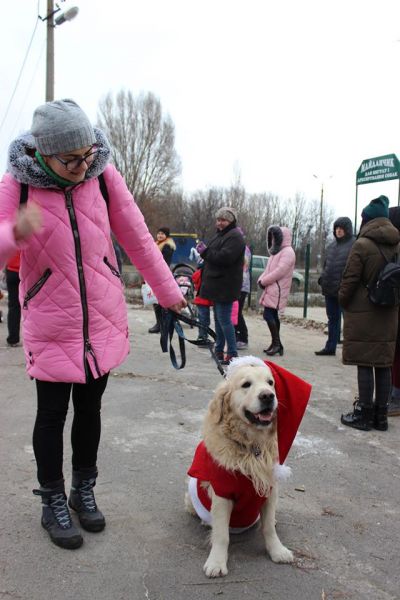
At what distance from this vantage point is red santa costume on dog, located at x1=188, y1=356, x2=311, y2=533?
8.09ft

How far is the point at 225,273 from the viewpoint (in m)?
6.75

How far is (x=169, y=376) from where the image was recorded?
6047mm

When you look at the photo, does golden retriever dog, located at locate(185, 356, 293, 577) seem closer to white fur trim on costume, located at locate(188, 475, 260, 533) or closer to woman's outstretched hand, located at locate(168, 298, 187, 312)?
white fur trim on costume, located at locate(188, 475, 260, 533)

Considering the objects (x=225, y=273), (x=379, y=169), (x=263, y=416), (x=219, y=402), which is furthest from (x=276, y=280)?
(x=263, y=416)

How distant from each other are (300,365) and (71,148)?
208 inches

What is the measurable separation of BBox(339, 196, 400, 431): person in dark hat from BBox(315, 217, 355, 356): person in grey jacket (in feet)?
10.2

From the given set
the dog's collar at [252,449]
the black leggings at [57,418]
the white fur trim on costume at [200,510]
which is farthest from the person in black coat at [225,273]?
the dog's collar at [252,449]

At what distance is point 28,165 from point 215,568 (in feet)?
6.60

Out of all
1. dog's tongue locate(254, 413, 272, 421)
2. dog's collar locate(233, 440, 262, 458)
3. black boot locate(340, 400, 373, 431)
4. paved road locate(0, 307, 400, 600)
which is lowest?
paved road locate(0, 307, 400, 600)

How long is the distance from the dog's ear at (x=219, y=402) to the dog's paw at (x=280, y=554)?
66cm

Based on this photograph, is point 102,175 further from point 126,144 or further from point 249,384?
point 126,144

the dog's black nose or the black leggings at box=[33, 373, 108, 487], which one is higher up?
the dog's black nose

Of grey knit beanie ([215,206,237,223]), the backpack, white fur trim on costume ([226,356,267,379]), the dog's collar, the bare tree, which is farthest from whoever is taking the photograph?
the bare tree

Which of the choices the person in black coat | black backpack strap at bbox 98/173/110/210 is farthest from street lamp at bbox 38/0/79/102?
black backpack strap at bbox 98/173/110/210
